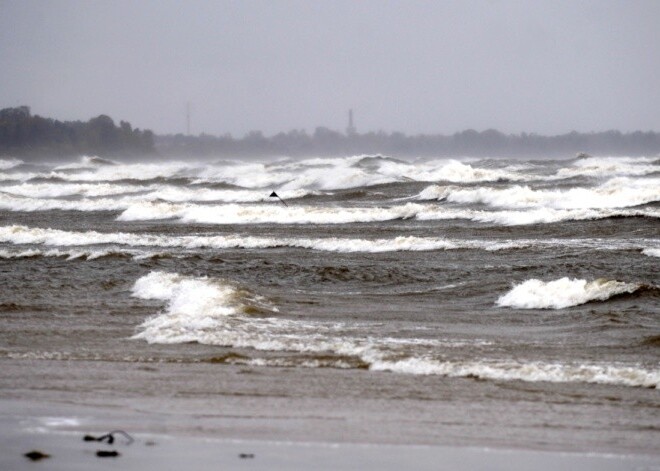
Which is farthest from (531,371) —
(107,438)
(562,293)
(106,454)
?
(562,293)

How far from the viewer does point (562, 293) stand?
13.7 m

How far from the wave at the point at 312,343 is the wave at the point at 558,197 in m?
19.7

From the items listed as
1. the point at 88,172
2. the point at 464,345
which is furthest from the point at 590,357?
the point at 88,172

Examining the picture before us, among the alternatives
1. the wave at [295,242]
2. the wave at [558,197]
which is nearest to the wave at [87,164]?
the wave at [558,197]

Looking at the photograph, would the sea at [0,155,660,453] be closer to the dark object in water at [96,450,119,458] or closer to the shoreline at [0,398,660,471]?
the shoreline at [0,398,660,471]

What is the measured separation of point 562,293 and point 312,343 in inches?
183

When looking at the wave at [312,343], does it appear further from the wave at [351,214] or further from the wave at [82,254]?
the wave at [351,214]

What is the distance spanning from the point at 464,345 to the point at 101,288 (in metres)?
7.24

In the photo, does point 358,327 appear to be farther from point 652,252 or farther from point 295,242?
point 295,242

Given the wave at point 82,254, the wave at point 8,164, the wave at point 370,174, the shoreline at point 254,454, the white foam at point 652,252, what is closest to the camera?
the shoreline at point 254,454

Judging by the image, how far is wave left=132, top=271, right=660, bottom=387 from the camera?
8891mm

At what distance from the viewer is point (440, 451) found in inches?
258

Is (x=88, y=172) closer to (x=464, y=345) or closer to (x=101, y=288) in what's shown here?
(x=101, y=288)

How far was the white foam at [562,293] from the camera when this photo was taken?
44.3ft
